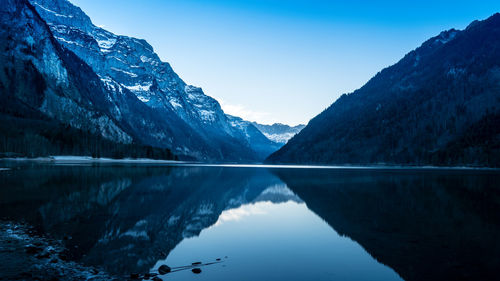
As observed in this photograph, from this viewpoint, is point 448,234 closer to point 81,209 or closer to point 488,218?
point 488,218

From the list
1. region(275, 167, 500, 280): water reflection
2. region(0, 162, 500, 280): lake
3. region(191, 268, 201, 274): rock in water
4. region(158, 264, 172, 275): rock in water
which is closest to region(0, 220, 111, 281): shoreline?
region(0, 162, 500, 280): lake

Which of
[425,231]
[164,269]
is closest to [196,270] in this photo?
[164,269]

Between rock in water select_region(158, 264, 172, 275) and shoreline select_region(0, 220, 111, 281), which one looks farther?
rock in water select_region(158, 264, 172, 275)

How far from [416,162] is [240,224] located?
18436 cm

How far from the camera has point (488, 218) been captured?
77.2ft

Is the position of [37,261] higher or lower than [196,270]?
higher

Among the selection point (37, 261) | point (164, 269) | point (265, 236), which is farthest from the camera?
point (265, 236)

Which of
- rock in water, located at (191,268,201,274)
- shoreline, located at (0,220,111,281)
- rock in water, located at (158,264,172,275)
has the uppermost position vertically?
shoreline, located at (0,220,111,281)

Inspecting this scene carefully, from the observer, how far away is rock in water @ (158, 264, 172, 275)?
489 inches

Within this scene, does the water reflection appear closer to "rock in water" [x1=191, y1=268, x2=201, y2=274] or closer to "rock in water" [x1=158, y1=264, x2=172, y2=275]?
"rock in water" [x1=191, y1=268, x2=201, y2=274]

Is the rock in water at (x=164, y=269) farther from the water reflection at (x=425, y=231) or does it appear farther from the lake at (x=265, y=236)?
the water reflection at (x=425, y=231)

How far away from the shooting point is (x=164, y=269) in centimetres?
1260

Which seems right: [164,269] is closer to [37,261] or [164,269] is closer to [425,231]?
[37,261]

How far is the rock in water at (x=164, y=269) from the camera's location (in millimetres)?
12423
